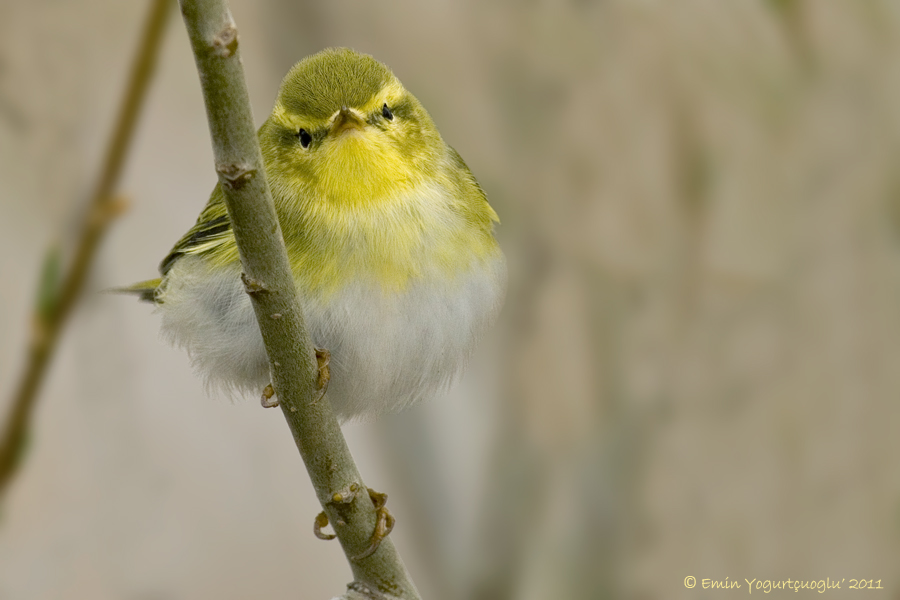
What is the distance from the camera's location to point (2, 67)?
3211 mm

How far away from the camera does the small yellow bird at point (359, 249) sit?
180cm

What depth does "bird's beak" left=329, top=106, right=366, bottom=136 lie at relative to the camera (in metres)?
1.78

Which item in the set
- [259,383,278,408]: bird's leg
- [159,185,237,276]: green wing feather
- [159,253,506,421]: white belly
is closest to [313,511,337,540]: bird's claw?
[159,253,506,421]: white belly

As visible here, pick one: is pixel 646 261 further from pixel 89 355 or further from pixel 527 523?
pixel 89 355

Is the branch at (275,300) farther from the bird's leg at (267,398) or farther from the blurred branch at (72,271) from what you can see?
the blurred branch at (72,271)

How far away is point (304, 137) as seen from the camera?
1878 mm

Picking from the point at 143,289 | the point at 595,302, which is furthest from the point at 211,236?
the point at 595,302

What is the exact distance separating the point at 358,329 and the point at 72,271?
0.61 metres

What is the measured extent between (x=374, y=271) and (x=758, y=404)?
2095mm

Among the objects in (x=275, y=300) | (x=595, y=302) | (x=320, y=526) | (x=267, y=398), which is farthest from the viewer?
(x=595, y=302)

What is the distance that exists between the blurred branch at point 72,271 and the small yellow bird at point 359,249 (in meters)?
0.26

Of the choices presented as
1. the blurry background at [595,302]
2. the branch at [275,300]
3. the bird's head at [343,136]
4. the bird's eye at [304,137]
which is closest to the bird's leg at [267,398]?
the branch at [275,300]

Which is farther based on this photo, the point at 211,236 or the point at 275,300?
the point at 211,236

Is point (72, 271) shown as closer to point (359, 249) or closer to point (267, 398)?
point (267, 398)
